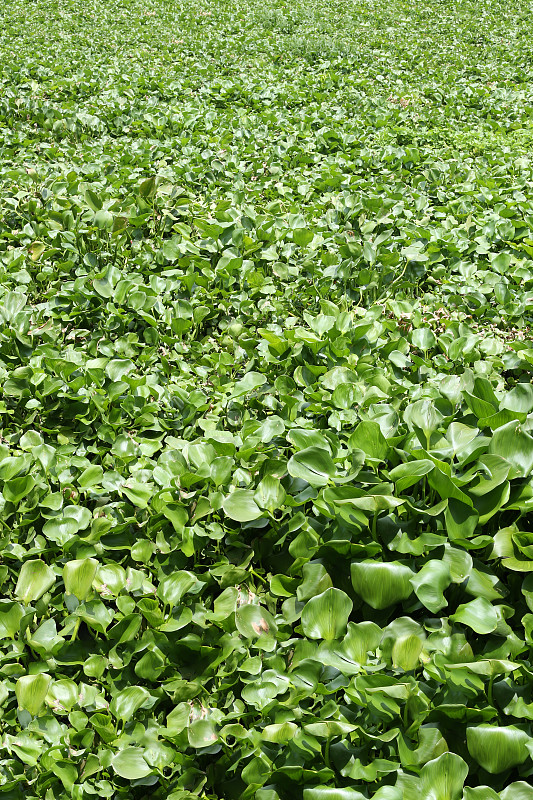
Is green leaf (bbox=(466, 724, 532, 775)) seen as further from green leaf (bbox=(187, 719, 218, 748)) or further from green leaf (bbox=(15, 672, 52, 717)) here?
green leaf (bbox=(15, 672, 52, 717))

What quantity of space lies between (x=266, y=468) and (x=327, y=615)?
67 cm

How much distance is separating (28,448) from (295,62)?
26.1 feet

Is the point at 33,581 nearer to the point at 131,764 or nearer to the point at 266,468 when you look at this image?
the point at 131,764

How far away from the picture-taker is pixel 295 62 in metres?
8.93

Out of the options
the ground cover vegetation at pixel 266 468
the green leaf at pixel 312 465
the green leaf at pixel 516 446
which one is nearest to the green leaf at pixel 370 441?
the ground cover vegetation at pixel 266 468

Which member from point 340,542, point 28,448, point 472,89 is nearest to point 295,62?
point 472,89

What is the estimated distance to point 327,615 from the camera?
1891 millimetres

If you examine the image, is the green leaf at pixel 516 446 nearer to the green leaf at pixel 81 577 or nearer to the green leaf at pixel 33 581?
the green leaf at pixel 81 577

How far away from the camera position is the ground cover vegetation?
1772 millimetres

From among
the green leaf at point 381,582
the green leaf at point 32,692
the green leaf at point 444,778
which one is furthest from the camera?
the green leaf at point 32,692

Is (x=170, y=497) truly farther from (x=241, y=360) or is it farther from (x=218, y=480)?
(x=241, y=360)

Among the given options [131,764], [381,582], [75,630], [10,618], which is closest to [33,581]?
[10,618]

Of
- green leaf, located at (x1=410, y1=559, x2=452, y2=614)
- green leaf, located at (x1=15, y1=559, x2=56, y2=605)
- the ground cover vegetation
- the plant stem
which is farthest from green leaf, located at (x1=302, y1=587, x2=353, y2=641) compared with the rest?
green leaf, located at (x1=15, y1=559, x2=56, y2=605)

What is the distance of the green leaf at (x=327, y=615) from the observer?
6.17ft
